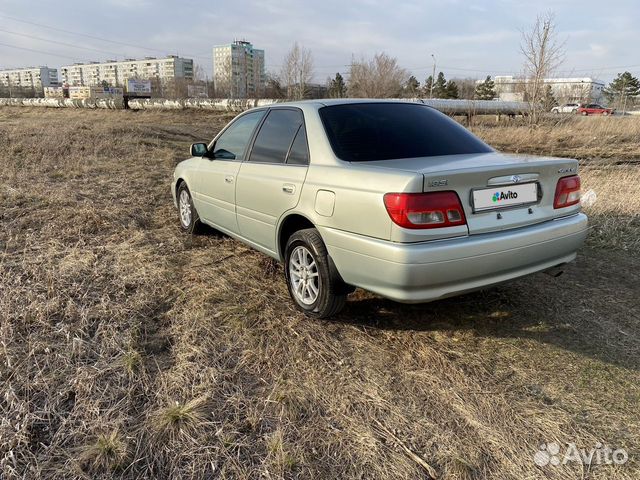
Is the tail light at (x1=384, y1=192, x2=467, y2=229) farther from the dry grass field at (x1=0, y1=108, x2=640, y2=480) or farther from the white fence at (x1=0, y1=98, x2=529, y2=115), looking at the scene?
the white fence at (x1=0, y1=98, x2=529, y2=115)

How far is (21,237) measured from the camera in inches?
198

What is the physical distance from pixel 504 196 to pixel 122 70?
15311 cm

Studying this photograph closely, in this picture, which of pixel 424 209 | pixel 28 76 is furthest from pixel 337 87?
pixel 28 76

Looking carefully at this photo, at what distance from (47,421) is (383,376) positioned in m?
1.79

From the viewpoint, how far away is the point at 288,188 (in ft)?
11.1

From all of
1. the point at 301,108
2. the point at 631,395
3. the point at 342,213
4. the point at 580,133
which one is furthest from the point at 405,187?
the point at 580,133

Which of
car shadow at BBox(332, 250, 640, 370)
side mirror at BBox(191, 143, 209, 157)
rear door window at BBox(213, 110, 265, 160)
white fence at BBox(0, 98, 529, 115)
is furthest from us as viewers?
white fence at BBox(0, 98, 529, 115)

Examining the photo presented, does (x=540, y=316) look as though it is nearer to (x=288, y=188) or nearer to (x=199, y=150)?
(x=288, y=188)

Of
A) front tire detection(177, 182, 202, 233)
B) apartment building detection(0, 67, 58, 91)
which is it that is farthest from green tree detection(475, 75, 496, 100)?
apartment building detection(0, 67, 58, 91)

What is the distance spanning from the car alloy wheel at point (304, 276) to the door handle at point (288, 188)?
42 cm

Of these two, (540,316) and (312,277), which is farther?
(540,316)

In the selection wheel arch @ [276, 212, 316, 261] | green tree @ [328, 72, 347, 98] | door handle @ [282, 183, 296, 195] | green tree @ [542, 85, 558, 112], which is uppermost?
green tree @ [328, 72, 347, 98]

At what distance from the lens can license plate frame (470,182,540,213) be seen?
2.71m

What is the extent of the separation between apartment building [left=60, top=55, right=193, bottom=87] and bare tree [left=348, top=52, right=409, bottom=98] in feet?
271
